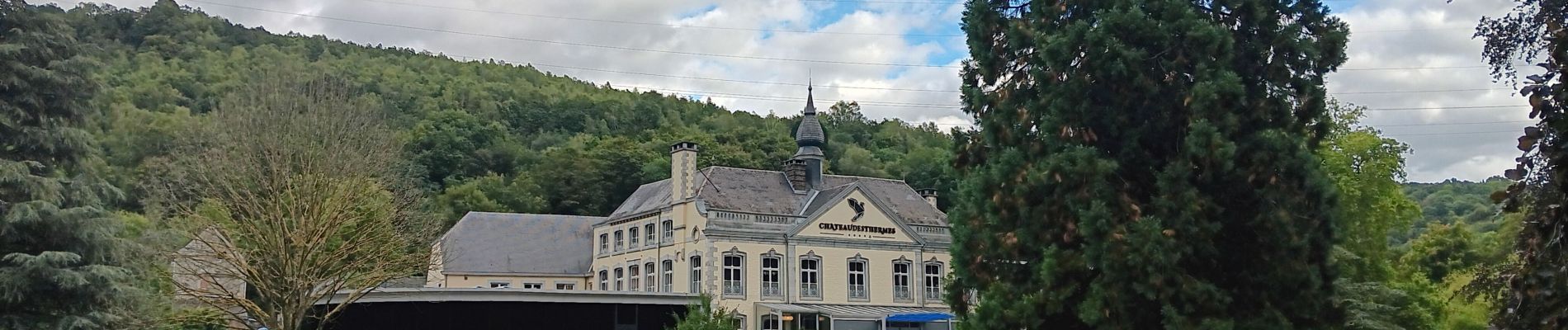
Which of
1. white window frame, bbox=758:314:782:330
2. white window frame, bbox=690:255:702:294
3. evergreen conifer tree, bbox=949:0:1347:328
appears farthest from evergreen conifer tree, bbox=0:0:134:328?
white window frame, bbox=758:314:782:330

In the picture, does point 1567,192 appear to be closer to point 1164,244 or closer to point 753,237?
point 1164,244

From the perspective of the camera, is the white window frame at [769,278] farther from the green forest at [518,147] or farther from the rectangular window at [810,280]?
the green forest at [518,147]

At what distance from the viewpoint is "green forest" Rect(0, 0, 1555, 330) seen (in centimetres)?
2222

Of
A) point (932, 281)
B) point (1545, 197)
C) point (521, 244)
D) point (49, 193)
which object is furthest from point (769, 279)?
point (1545, 197)

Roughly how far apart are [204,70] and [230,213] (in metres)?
45.8

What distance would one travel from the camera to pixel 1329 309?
13.3m

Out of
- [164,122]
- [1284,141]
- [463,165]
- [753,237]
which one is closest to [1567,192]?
[1284,141]

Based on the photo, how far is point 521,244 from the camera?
40.6 metres

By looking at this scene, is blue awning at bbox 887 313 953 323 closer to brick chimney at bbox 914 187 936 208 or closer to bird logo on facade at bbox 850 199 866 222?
bird logo on facade at bbox 850 199 866 222

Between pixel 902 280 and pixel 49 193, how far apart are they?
22903 millimetres

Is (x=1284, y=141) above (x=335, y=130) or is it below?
below

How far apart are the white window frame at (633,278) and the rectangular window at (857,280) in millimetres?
A: 5843

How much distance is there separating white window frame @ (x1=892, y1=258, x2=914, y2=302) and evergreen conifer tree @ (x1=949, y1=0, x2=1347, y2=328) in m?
22.9

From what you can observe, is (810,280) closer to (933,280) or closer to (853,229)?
(853,229)
